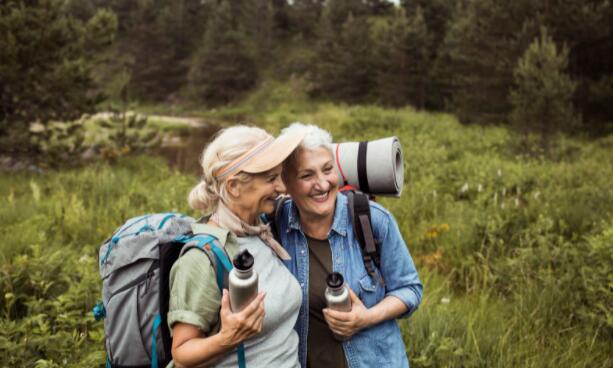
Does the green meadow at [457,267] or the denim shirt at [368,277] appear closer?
the denim shirt at [368,277]

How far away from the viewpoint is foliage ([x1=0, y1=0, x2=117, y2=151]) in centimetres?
926

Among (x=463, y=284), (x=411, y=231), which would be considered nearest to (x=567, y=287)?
(x=463, y=284)

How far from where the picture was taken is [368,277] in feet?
6.30

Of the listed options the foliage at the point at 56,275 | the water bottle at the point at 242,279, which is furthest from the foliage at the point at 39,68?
the water bottle at the point at 242,279

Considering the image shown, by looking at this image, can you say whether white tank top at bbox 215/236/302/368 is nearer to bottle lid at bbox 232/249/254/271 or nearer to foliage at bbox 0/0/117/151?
bottle lid at bbox 232/249/254/271

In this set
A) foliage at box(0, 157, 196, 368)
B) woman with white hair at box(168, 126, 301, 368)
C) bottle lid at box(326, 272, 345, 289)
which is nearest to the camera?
woman with white hair at box(168, 126, 301, 368)

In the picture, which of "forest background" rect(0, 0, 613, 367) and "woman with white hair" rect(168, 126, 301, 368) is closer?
"woman with white hair" rect(168, 126, 301, 368)

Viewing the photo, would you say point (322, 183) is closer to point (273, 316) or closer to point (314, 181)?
point (314, 181)

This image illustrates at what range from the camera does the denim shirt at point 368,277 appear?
189cm

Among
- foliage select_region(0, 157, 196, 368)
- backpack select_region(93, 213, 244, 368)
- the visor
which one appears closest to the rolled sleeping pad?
the visor

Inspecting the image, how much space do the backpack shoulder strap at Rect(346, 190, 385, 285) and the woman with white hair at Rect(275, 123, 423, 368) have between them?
0.07ft

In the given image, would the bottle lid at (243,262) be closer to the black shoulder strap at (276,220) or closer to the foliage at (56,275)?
the black shoulder strap at (276,220)

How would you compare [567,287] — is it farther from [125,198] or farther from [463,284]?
[125,198]

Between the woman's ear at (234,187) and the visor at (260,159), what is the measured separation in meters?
0.03
